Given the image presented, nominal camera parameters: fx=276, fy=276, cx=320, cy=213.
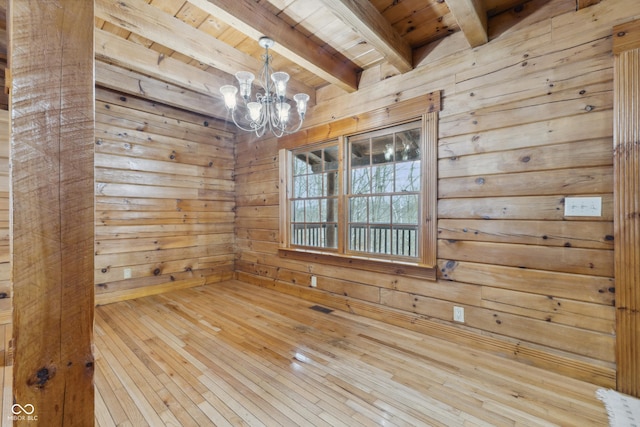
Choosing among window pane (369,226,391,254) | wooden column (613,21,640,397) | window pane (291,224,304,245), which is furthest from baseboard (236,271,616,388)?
window pane (291,224,304,245)

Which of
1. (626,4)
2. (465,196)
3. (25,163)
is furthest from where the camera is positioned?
(465,196)

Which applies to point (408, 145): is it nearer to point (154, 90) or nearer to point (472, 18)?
point (472, 18)

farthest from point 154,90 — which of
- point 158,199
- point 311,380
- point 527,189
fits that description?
point 527,189

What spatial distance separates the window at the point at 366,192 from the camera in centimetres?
252

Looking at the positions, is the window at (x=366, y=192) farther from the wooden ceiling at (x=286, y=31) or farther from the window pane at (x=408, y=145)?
the wooden ceiling at (x=286, y=31)

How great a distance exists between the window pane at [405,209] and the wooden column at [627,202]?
1.31m

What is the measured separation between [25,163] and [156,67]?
256 centimetres

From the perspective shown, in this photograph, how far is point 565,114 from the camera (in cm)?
188

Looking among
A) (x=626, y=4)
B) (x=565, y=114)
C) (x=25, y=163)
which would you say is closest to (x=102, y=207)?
(x=25, y=163)

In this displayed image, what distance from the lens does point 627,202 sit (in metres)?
1.65

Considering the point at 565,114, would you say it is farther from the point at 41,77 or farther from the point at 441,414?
the point at 41,77

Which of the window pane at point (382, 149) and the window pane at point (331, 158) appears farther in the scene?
the window pane at point (331, 158)

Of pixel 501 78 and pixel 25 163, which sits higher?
pixel 501 78

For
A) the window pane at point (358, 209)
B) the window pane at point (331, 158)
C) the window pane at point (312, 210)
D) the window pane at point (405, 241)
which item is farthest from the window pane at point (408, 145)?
the window pane at point (312, 210)
